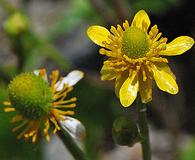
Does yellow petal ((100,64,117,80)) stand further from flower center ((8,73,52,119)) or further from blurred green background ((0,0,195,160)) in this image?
blurred green background ((0,0,195,160))

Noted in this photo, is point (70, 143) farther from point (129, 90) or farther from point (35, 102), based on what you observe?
point (129, 90)

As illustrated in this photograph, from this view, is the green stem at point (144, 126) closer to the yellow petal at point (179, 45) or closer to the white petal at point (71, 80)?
the yellow petal at point (179, 45)

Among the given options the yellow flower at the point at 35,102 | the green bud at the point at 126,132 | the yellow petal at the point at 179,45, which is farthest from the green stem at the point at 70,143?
the yellow petal at the point at 179,45

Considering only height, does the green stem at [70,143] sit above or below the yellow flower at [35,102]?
below

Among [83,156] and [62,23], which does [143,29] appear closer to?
[83,156]

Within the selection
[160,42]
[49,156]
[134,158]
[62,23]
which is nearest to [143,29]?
[160,42]

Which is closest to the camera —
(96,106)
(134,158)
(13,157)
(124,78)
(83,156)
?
(124,78)

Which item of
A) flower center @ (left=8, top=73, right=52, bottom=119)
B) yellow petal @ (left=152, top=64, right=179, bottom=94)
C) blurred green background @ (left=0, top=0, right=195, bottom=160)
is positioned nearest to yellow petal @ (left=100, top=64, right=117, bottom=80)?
yellow petal @ (left=152, top=64, right=179, bottom=94)
